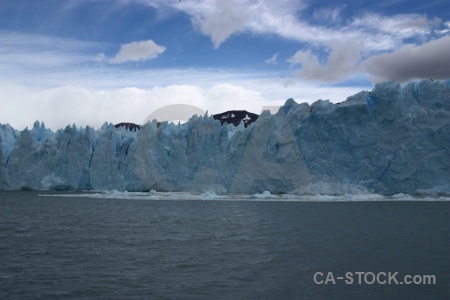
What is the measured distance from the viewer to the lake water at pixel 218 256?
26.9 feet

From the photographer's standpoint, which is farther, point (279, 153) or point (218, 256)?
point (279, 153)

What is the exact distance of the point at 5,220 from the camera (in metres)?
19.1

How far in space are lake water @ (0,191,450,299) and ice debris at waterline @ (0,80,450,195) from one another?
12847 millimetres

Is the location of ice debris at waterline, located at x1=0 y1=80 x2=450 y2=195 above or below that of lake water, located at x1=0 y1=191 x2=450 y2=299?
above

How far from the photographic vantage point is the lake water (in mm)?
8188

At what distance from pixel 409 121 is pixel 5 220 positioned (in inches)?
1081

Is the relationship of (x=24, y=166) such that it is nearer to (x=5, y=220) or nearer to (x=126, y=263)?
(x=5, y=220)

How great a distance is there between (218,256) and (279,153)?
942 inches

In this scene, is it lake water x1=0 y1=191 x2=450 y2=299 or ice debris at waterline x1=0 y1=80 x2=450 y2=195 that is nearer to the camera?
lake water x1=0 y1=191 x2=450 y2=299

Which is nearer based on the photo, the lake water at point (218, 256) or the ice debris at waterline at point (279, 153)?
the lake water at point (218, 256)

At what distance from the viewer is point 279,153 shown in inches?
1363

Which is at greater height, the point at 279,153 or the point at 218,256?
the point at 279,153

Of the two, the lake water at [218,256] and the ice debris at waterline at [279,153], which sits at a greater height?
the ice debris at waterline at [279,153]

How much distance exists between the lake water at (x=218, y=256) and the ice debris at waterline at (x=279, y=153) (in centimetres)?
1285
